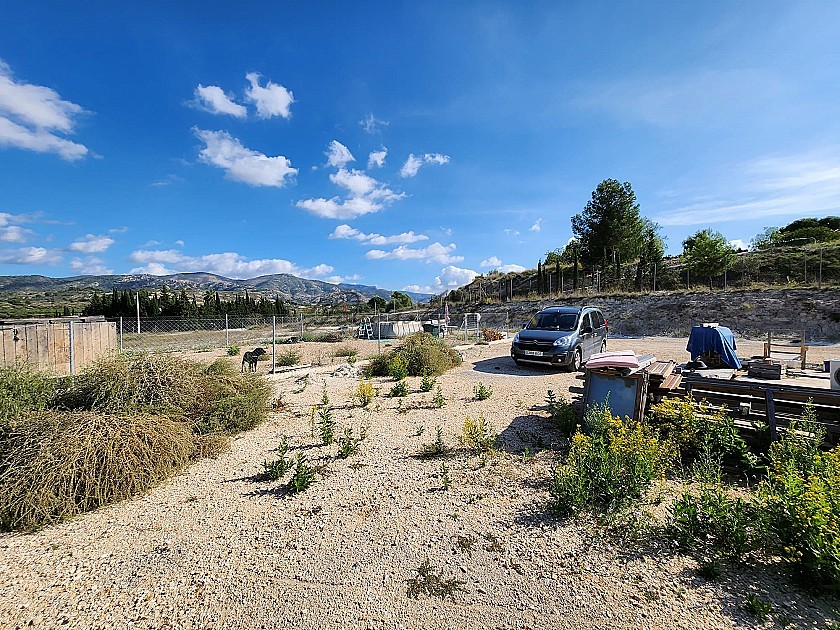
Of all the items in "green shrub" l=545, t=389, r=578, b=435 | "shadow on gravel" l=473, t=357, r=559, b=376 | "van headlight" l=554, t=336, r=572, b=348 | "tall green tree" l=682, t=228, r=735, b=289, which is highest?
"tall green tree" l=682, t=228, r=735, b=289

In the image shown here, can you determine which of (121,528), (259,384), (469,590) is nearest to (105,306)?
(259,384)

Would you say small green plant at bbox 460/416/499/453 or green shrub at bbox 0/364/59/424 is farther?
small green plant at bbox 460/416/499/453

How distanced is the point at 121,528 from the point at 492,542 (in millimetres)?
3336

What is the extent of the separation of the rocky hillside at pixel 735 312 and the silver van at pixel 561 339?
12.4 meters

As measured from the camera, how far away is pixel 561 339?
36.2 feet

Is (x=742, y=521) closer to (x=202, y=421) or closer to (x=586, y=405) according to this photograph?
(x=586, y=405)

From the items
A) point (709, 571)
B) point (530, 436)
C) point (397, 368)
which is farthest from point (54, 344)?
point (709, 571)

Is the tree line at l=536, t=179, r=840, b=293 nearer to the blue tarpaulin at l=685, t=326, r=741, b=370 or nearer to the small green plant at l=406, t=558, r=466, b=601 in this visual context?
the blue tarpaulin at l=685, t=326, r=741, b=370

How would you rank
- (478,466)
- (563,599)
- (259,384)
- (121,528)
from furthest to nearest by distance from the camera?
(259,384), (478,466), (121,528), (563,599)

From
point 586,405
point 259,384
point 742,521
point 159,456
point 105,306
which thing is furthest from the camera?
point 105,306

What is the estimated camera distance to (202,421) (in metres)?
5.54

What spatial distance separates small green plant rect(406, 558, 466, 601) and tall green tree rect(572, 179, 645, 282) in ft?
123

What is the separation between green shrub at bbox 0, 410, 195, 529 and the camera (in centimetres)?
351

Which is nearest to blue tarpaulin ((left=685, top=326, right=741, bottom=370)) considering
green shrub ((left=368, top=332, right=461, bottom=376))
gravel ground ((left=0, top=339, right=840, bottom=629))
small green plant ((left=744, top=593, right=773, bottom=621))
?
green shrub ((left=368, top=332, right=461, bottom=376))
